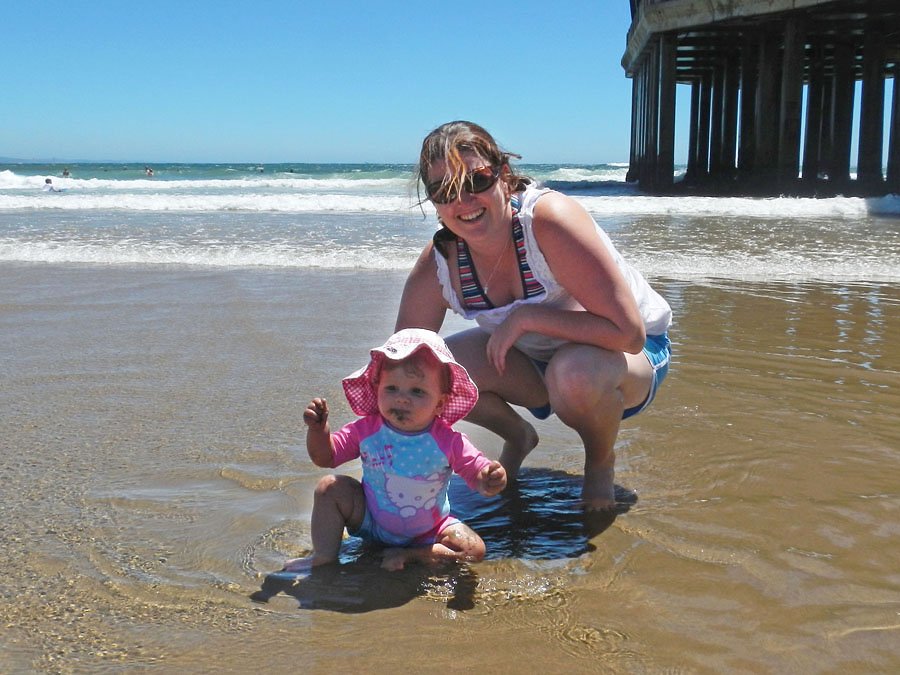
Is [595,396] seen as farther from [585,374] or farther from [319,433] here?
[319,433]

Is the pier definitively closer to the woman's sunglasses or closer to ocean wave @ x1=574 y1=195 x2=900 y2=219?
ocean wave @ x1=574 y1=195 x2=900 y2=219

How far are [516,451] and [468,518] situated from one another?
37 cm

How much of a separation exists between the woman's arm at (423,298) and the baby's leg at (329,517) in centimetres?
70

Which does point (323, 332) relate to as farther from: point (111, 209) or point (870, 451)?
point (111, 209)

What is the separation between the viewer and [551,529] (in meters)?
2.51

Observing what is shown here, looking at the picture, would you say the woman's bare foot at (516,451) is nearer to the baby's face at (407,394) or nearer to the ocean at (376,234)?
the baby's face at (407,394)

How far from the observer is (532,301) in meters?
2.63

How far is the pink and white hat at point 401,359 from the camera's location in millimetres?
2176

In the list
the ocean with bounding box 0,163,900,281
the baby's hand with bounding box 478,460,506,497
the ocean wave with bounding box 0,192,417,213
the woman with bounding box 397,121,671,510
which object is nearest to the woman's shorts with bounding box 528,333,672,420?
the woman with bounding box 397,121,671,510

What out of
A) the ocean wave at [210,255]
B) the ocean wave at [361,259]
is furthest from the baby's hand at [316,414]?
the ocean wave at [210,255]

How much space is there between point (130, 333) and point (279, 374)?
1297 millimetres

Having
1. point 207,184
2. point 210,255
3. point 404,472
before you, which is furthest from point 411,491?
point 207,184

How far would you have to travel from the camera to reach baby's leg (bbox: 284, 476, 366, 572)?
2207 millimetres

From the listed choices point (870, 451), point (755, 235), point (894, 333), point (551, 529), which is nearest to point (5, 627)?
point (551, 529)
